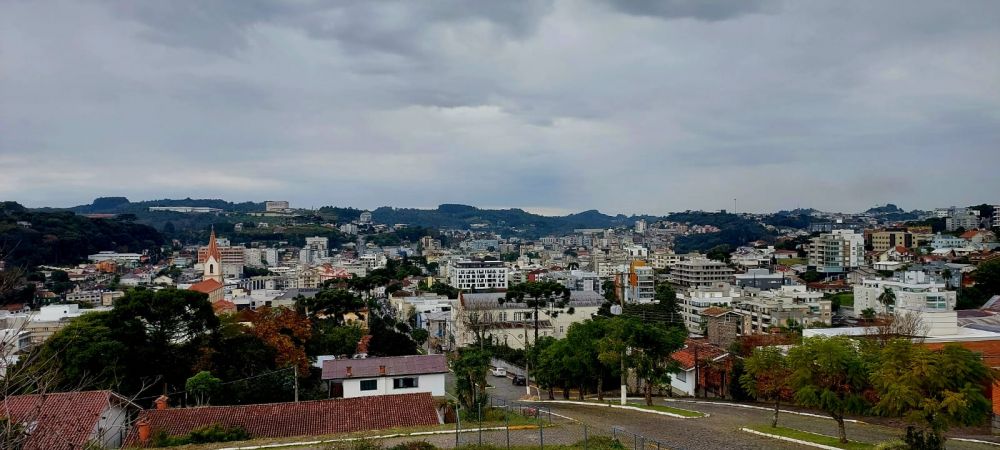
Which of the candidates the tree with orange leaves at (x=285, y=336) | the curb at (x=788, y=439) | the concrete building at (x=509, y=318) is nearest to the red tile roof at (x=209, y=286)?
the concrete building at (x=509, y=318)

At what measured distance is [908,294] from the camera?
4812 centimetres

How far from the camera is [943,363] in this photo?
1363 cm

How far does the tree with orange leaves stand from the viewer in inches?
1099

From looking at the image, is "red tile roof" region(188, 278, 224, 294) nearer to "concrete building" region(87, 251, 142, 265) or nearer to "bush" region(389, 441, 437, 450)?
"bush" region(389, 441, 437, 450)

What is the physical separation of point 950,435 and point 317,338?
85.1 ft

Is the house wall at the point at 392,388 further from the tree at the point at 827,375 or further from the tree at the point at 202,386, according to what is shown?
the tree at the point at 827,375

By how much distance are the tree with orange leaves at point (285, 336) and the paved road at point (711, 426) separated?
1140 cm

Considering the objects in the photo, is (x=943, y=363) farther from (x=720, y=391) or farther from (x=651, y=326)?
(x=720, y=391)

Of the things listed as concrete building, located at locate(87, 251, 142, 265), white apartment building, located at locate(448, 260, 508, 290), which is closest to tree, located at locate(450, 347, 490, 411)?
white apartment building, located at locate(448, 260, 508, 290)

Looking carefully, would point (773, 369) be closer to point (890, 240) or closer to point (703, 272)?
point (703, 272)

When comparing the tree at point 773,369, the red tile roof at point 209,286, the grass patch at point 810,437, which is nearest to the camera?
the grass patch at point 810,437

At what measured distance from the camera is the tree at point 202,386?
911 inches

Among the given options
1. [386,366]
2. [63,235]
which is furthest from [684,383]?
[63,235]

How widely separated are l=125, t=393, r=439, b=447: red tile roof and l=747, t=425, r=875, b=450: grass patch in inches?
331
